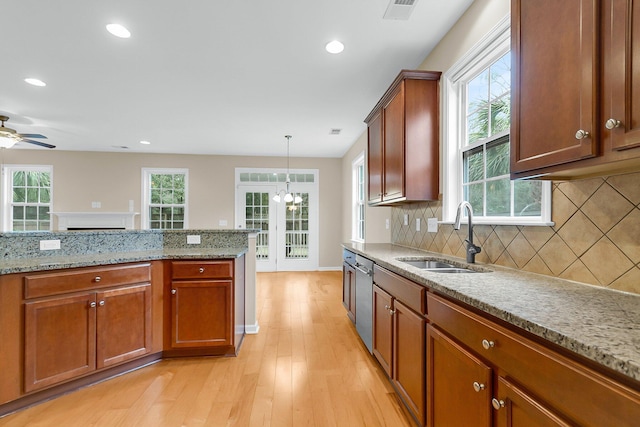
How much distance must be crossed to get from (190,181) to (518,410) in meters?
6.80

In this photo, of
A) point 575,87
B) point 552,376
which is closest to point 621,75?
point 575,87

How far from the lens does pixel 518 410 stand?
89cm

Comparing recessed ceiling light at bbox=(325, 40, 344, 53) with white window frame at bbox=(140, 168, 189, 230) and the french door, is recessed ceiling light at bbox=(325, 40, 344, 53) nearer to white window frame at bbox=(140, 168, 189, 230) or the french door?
the french door

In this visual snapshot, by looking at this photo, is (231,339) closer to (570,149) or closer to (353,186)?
(570,149)

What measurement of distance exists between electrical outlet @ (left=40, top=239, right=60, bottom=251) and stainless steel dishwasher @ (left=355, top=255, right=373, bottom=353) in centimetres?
253

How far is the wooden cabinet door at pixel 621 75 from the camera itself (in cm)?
82

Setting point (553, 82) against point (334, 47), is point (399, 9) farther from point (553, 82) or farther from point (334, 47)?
point (553, 82)

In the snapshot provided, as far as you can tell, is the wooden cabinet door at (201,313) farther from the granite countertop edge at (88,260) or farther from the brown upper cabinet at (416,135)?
the brown upper cabinet at (416,135)

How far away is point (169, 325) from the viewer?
8.11 ft

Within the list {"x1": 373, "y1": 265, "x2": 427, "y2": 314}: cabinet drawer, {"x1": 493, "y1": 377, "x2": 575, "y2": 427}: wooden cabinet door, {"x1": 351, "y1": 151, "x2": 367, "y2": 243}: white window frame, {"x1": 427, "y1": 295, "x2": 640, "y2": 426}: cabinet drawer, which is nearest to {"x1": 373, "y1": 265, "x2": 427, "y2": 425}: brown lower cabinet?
{"x1": 373, "y1": 265, "x2": 427, "y2": 314}: cabinet drawer

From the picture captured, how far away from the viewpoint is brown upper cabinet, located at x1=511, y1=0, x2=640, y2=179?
2.78 ft

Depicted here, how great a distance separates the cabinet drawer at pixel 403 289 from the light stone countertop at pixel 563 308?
0.08 meters

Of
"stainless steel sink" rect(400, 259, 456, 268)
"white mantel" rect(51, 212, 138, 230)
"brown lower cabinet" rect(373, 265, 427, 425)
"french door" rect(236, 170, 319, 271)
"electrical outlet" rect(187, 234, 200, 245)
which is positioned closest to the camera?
"brown lower cabinet" rect(373, 265, 427, 425)

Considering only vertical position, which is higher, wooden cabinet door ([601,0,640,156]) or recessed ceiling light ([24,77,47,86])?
recessed ceiling light ([24,77,47,86])
